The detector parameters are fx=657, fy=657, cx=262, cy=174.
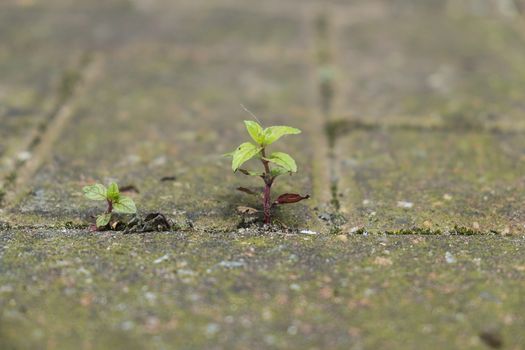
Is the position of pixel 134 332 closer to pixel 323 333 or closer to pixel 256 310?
pixel 256 310

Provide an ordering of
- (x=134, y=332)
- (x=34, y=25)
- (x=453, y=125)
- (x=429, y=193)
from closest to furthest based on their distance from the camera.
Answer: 1. (x=134, y=332)
2. (x=429, y=193)
3. (x=453, y=125)
4. (x=34, y=25)

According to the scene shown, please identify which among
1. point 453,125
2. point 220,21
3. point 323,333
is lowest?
point 323,333

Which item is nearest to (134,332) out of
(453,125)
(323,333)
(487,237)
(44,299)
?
(44,299)

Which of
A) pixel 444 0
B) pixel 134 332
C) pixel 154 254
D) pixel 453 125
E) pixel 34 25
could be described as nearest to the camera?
pixel 134 332

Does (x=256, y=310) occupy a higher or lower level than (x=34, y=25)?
lower

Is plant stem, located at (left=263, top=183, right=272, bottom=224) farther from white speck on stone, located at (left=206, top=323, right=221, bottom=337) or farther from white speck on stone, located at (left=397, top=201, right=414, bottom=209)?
white speck on stone, located at (left=206, top=323, right=221, bottom=337)

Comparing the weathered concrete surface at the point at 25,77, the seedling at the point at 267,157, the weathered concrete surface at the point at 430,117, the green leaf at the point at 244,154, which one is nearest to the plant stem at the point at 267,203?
the seedling at the point at 267,157

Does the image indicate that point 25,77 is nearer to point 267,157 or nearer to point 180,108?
point 180,108
